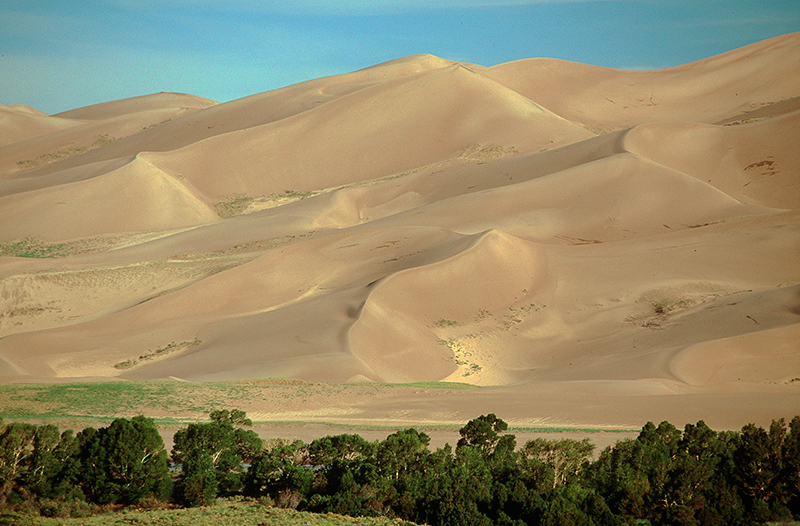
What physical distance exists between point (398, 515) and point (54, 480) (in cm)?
568

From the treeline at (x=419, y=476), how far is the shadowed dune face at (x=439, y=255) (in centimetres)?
549

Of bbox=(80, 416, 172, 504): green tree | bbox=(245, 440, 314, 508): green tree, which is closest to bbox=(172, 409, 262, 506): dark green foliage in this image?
bbox=(245, 440, 314, 508): green tree

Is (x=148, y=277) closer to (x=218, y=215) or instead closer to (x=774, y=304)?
(x=218, y=215)

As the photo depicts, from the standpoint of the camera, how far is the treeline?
1255 cm

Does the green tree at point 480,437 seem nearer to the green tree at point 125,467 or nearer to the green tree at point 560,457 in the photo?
the green tree at point 560,457

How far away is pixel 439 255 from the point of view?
33.8 m

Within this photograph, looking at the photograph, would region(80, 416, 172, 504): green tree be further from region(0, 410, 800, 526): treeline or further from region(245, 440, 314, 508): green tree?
region(245, 440, 314, 508): green tree

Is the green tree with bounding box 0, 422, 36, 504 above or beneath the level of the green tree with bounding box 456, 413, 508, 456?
beneath

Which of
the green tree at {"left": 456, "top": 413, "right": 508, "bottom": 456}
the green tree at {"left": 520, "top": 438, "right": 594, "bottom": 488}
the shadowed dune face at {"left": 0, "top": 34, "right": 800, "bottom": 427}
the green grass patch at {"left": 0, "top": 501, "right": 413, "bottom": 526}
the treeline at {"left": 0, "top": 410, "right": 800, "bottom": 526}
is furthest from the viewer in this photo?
the shadowed dune face at {"left": 0, "top": 34, "right": 800, "bottom": 427}

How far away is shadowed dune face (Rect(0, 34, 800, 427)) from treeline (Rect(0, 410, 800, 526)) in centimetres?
549

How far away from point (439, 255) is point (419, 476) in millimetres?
20348

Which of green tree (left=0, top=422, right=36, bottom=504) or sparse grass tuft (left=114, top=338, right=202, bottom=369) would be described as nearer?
green tree (left=0, top=422, right=36, bottom=504)

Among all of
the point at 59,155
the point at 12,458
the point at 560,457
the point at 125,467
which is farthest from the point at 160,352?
the point at 59,155

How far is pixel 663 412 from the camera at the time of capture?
19.9 meters
